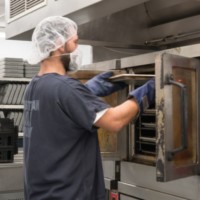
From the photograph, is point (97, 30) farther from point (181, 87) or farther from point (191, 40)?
point (181, 87)

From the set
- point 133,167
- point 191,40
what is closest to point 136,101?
point 133,167

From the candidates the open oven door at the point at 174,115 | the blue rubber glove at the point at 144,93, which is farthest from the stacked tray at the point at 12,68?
the open oven door at the point at 174,115

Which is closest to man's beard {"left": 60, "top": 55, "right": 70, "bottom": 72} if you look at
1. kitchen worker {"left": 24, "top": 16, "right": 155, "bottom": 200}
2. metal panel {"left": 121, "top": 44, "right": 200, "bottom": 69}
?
kitchen worker {"left": 24, "top": 16, "right": 155, "bottom": 200}

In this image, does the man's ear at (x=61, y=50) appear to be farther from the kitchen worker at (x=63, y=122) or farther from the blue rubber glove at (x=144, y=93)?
the blue rubber glove at (x=144, y=93)

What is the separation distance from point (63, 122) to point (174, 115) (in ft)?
1.48

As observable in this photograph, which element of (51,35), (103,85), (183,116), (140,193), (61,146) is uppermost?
(51,35)

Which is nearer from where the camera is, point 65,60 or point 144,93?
point 144,93

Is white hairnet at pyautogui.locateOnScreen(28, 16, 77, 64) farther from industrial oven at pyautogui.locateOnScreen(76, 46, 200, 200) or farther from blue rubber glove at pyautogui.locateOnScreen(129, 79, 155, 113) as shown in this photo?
blue rubber glove at pyautogui.locateOnScreen(129, 79, 155, 113)

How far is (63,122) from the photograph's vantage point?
1.53 m

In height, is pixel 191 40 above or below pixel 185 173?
above

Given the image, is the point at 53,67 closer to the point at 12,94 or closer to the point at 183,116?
the point at 183,116

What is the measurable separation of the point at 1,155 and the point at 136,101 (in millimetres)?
1375

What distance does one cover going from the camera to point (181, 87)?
1300 mm

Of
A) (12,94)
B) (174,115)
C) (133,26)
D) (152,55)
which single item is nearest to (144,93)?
(174,115)
